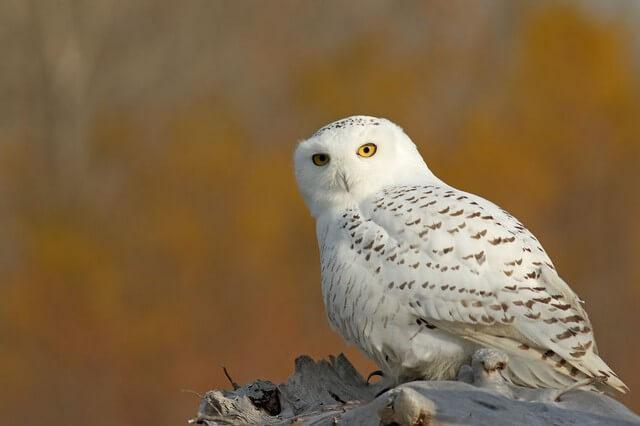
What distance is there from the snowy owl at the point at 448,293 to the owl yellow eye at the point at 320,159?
0.22m

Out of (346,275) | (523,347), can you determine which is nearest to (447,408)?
(523,347)

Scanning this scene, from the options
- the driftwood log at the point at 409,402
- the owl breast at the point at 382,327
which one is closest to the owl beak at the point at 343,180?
the owl breast at the point at 382,327

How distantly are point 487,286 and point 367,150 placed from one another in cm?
66

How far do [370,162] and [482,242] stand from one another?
1.73 ft

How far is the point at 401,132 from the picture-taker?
3412mm

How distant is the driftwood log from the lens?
247cm

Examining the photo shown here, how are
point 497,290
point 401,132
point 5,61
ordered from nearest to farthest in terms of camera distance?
point 497,290
point 401,132
point 5,61

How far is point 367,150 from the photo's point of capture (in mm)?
3287

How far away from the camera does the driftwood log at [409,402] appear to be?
2.47m

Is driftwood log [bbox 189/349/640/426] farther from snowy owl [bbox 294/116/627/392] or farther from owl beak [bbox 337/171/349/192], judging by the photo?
owl beak [bbox 337/171/349/192]

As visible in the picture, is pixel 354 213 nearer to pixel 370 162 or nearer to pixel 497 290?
pixel 370 162

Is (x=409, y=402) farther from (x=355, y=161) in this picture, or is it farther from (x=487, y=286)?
(x=355, y=161)

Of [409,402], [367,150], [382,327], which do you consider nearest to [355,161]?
[367,150]

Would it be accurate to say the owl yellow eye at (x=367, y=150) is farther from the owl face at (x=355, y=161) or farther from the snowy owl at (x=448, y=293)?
the snowy owl at (x=448, y=293)
